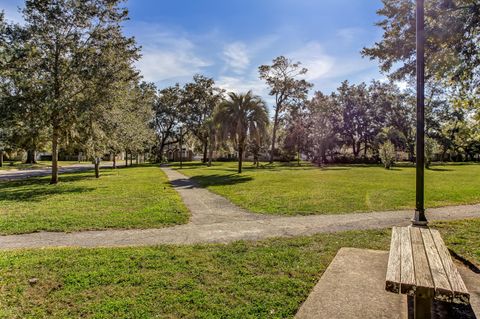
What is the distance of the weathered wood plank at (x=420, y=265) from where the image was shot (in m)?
2.72

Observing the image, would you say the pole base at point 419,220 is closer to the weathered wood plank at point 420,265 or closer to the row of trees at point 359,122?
the weathered wood plank at point 420,265

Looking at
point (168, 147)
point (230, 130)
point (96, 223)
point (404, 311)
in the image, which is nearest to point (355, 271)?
point (404, 311)

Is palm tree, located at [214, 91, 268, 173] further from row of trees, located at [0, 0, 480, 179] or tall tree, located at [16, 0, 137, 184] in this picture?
tall tree, located at [16, 0, 137, 184]

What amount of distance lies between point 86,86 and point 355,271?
17.4 m

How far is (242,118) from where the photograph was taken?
25.3 m

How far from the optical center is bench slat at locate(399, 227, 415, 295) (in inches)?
108

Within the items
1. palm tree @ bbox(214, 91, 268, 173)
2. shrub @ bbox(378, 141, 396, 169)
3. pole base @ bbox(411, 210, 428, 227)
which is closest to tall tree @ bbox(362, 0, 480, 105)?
pole base @ bbox(411, 210, 428, 227)

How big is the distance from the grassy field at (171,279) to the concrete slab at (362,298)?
192 mm

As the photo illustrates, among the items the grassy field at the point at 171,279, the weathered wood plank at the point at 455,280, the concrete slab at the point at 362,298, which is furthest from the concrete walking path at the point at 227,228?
the weathered wood plank at the point at 455,280

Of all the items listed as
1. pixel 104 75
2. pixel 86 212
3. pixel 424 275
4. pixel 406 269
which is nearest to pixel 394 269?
pixel 406 269

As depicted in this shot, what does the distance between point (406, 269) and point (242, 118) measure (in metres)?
22.7

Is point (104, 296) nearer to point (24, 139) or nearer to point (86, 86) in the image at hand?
point (86, 86)

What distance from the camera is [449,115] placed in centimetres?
5119

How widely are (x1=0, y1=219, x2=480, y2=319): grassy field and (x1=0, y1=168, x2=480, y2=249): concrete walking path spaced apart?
637mm
